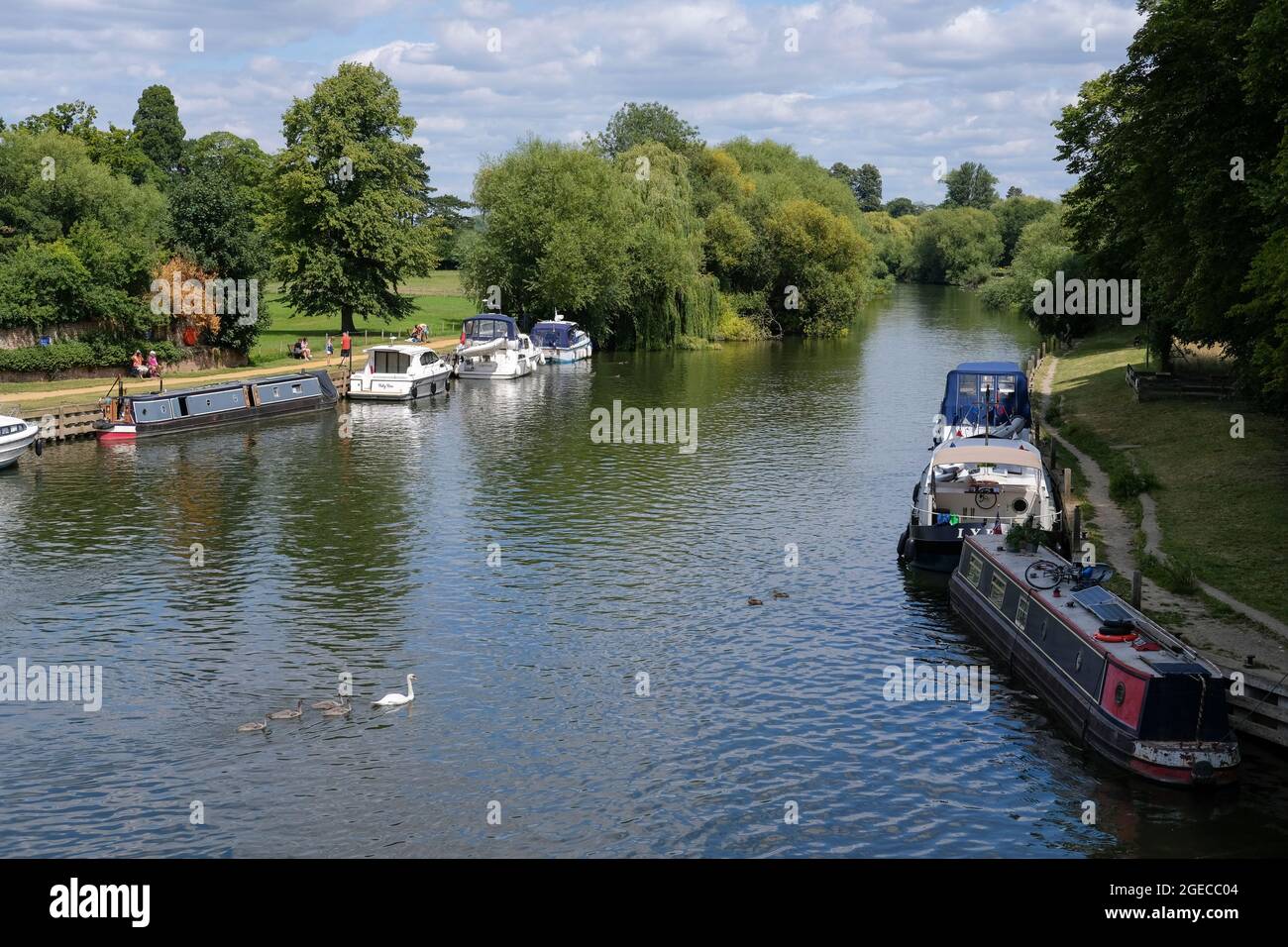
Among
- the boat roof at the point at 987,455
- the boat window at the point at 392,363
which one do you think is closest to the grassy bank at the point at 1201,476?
the boat roof at the point at 987,455

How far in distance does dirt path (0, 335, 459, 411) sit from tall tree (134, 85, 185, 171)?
94.2 m

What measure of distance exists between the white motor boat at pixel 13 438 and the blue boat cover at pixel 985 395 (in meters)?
35.6

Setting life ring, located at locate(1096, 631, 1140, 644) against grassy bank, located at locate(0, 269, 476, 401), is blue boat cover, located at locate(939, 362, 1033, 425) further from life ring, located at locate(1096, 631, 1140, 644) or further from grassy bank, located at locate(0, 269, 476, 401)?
grassy bank, located at locate(0, 269, 476, 401)

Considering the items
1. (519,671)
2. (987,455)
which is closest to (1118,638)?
(519,671)

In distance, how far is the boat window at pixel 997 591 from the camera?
29.6 metres

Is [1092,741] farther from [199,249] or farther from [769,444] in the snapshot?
[199,249]

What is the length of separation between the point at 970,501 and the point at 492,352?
166ft

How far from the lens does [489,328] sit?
277 feet

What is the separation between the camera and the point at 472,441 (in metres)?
57.8

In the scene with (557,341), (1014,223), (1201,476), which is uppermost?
(1014,223)

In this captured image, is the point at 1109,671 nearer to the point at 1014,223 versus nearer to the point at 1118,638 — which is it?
the point at 1118,638

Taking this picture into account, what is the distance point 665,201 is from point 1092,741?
8557 centimetres

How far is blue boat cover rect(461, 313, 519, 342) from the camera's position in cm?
8388

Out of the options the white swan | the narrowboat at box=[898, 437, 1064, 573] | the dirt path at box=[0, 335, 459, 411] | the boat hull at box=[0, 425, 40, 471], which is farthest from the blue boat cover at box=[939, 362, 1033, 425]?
the dirt path at box=[0, 335, 459, 411]
